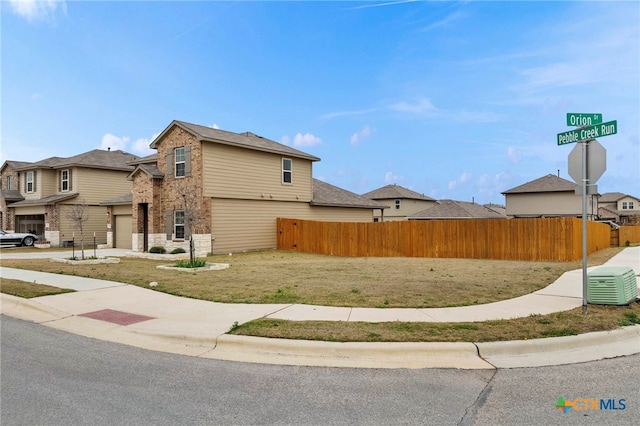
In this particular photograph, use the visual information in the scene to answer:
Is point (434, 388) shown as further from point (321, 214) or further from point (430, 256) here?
point (321, 214)

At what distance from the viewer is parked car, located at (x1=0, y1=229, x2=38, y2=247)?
28.9 m

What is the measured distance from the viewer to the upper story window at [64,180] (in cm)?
3094

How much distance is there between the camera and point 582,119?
7.31 m

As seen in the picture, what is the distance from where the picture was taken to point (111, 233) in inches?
1095

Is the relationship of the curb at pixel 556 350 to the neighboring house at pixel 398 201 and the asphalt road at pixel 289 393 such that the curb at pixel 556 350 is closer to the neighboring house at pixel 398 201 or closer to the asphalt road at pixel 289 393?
the asphalt road at pixel 289 393

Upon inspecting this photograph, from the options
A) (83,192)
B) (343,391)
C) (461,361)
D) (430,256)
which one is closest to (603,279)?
(461,361)

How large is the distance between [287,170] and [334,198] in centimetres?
533

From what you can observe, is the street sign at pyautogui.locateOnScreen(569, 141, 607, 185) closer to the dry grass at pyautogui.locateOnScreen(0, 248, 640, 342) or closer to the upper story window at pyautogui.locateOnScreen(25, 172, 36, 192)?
the dry grass at pyautogui.locateOnScreen(0, 248, 640, 342)

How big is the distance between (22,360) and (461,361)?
235 inches

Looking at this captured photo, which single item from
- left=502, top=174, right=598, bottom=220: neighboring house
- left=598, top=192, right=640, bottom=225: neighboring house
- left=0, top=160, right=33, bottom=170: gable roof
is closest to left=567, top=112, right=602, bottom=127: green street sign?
left=0, top=160, right=33, bottom=170: gable roof

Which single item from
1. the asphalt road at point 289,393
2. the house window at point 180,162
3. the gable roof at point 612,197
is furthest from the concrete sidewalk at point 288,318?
the gable roof at point 612,197

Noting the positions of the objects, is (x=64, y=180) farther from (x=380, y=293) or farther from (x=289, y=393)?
(x=289, y=393)

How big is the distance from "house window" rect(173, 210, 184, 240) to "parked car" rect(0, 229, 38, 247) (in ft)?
52.1

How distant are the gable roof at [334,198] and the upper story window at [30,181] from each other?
74.4 feet
